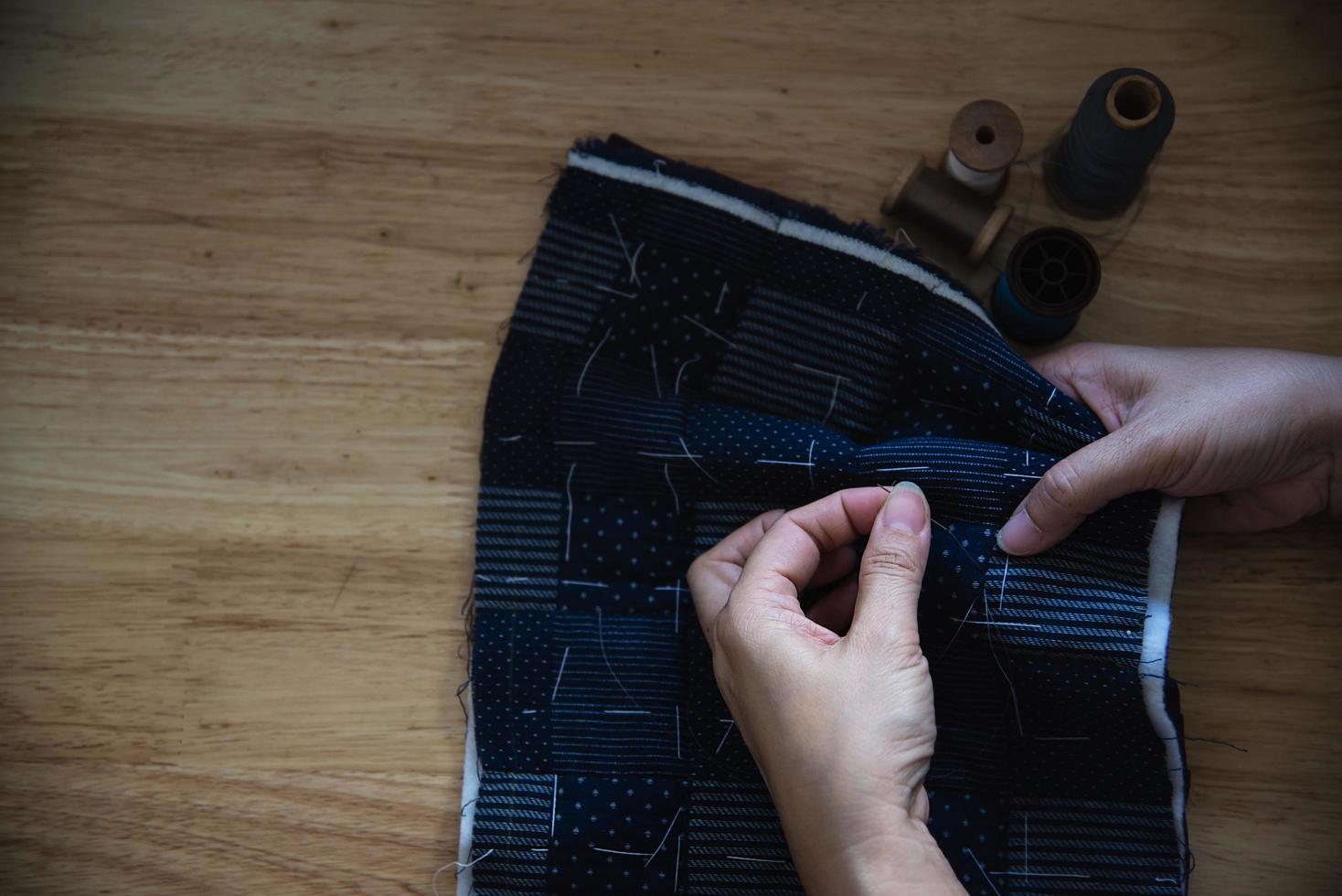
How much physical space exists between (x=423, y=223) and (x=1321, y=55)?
4.18ft

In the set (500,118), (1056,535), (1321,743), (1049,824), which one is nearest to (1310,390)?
(1056,535)

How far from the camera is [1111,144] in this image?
116 cm

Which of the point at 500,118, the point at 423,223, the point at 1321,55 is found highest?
the point at 1321,55

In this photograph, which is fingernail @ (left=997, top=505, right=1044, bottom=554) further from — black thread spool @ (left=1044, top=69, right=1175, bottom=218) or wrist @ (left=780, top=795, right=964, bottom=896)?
black thread spool @ (left=1044, top=69, right=1175, bottom=218)

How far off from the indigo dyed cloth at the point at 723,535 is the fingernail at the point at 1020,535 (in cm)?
2

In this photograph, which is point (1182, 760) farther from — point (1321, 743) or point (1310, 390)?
point (1310, 390)

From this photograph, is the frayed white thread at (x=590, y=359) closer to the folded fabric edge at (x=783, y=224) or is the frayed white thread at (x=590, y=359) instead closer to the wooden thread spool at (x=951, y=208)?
the folded fabric edge at (x=783, y=224)

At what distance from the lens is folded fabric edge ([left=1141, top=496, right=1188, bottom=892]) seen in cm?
111

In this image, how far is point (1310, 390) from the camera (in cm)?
112

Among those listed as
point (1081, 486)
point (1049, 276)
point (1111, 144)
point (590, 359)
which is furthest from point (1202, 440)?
point (590, 359)

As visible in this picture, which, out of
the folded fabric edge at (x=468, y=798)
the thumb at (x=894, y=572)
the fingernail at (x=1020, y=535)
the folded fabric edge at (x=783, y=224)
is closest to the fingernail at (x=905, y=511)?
the thumb at (x=894, y=572)

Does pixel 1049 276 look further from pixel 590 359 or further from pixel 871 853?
pixel 871 853

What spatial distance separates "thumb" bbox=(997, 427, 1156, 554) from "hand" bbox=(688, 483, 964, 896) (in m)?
0.13

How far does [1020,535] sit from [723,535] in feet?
1.20
